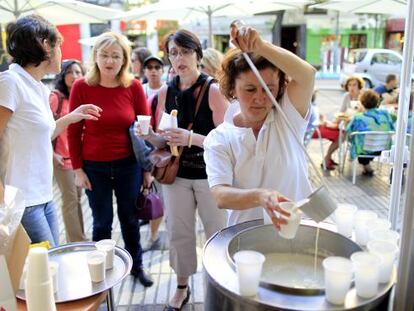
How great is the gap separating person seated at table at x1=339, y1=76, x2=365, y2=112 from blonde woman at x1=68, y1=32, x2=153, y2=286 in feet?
14.8

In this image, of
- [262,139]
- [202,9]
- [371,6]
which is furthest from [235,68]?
[202,9]

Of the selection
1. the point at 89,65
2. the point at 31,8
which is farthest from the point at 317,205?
the point at 31,8

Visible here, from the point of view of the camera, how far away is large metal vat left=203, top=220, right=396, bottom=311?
1.00 m

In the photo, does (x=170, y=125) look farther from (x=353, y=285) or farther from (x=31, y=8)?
(x=31, y=8)

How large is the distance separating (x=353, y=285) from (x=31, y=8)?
184 inches

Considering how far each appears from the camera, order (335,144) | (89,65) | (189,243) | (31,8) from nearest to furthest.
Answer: (189,243) < (89,65) < (31,8) < (335,144)

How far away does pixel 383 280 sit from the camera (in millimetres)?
1071

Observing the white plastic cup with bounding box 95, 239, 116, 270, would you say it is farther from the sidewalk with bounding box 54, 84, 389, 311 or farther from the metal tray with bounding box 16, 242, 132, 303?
the sidewalk with bounding box 54, 84, 389, 311

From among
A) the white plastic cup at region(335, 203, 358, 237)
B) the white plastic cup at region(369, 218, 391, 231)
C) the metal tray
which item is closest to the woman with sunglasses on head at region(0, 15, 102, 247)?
the metal tray

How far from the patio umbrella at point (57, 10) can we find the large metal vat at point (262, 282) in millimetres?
3940

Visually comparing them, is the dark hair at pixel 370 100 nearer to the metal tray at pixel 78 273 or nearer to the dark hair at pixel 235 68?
the dark hair at pixel 235 68

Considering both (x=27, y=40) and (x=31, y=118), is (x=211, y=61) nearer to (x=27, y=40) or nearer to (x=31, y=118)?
(x=27, y=40)

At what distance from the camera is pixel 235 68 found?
154 cm

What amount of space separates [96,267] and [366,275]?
35.3 inches
